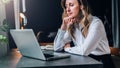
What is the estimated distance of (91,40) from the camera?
1649 mm

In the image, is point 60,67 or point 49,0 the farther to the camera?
point 49,0

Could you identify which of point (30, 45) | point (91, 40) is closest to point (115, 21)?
point (91, 40)

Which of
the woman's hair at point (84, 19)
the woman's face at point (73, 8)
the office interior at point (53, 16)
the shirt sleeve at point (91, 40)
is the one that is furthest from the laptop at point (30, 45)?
the office interior at point (53, 16)

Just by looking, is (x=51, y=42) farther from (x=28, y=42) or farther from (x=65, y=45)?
(x=28, y=42)

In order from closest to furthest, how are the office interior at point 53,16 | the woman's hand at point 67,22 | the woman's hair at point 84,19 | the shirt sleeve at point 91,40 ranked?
the shirt sleeve at point 91,40 → the woman's hair at point 84,19 → the woman's hand at point 67,22 → the office interior at point 53,16

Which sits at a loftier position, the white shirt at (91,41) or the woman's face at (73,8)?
the woman's face at (73,8)

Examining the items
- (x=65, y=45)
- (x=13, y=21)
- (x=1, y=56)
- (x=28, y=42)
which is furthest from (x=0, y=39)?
(x=13, y=21)

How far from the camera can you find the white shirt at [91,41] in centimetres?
165

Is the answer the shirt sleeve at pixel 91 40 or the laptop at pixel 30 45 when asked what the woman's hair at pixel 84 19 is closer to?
the shirt sleeve at pixel 91 40

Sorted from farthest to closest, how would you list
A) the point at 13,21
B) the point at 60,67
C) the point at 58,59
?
the point at 13,21
the point at 58,59
the point at 60,67

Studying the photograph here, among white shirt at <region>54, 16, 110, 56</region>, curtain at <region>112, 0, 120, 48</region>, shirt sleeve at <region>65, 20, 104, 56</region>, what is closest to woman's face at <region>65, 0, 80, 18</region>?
white shirt at <region>54, 16, 110, 56</region>

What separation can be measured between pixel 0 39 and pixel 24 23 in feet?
3.40

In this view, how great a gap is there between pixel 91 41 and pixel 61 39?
431 millimetres

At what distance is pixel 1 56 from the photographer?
1.78 meters
